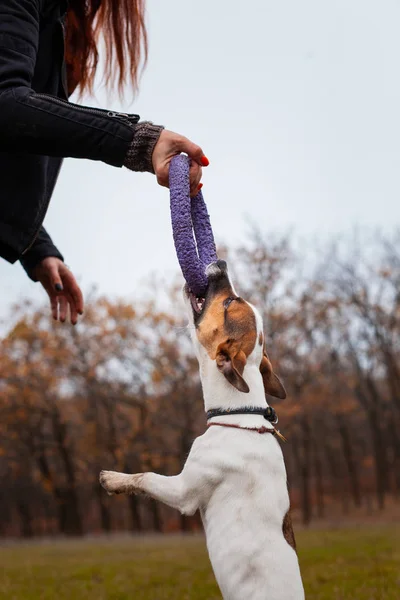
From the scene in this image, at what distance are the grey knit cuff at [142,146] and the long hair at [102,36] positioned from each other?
3.45 feet

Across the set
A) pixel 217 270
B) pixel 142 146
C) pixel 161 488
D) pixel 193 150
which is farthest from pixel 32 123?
pixel 161 488

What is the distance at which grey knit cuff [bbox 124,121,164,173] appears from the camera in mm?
2494

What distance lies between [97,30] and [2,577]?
8.00m

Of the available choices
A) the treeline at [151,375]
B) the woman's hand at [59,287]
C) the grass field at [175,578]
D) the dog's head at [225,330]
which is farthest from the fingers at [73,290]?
the treeline at [151,375]

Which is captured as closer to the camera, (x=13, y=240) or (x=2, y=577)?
(x=13, y=240)

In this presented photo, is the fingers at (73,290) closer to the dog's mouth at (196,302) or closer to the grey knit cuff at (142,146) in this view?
the dog's mouth at (196,302)

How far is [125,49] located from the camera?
345 centimetres

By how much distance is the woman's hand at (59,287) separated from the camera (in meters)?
Result: 3.87

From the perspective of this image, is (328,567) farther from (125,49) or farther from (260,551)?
(125,49)

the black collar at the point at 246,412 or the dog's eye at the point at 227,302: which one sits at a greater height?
the dog's eye at the point at 227,302

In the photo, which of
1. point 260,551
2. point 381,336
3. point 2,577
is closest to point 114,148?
point 260,551

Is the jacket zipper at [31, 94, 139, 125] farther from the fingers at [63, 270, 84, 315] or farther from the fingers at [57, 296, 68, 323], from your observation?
the fingers at [57, 296, 68, 323]

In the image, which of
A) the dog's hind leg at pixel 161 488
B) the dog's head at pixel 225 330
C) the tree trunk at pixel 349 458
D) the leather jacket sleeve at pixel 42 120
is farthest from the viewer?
the tree trunk at pixel 349 458

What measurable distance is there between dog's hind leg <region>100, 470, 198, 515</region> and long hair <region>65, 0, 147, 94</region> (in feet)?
6.75
